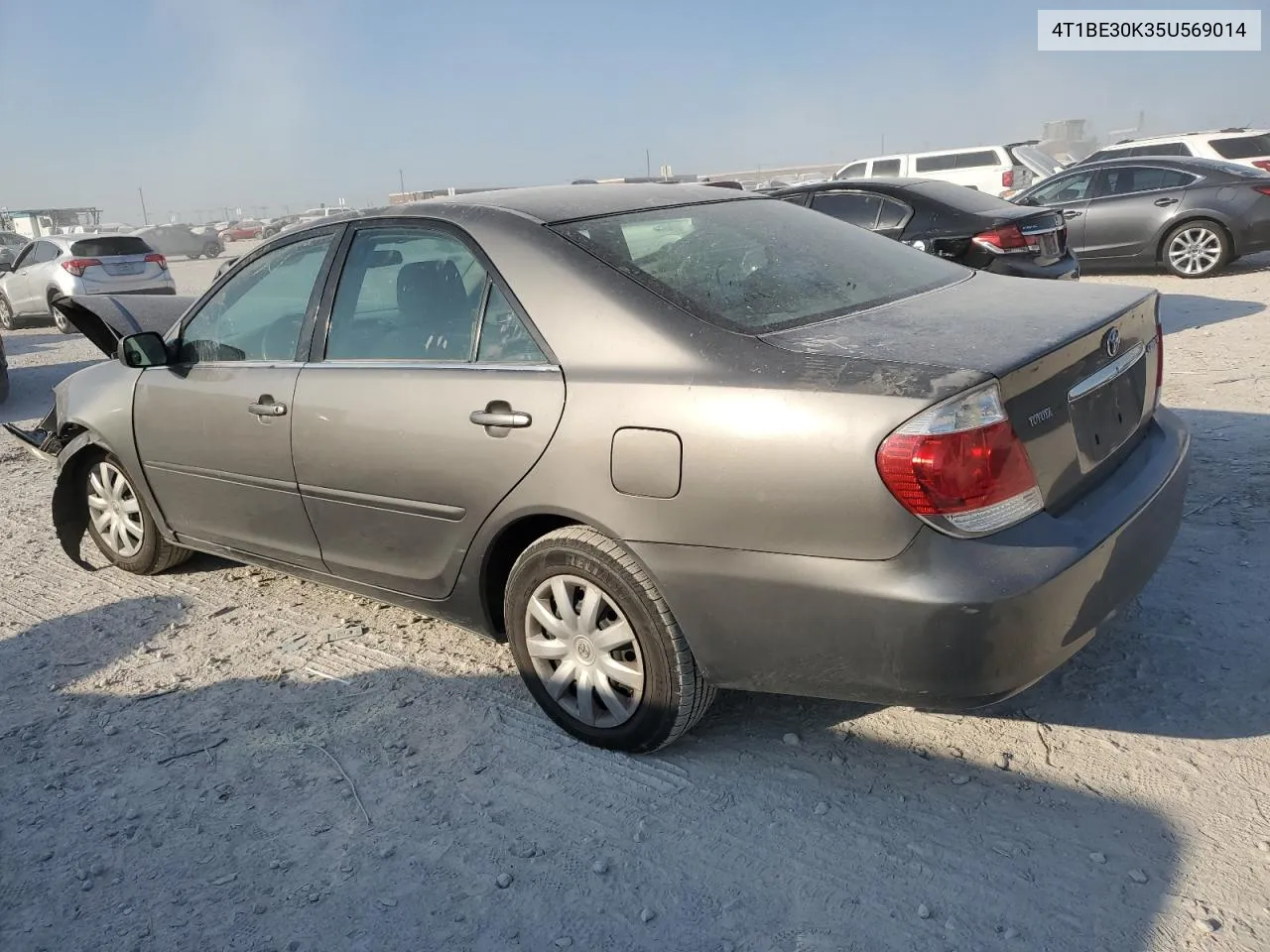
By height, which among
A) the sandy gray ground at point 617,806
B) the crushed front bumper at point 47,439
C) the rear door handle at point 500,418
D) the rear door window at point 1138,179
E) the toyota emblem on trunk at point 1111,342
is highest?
the rear door window at point 1138,179

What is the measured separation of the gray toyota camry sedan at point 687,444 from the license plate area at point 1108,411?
0.01 metres

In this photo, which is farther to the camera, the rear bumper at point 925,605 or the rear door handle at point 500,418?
the rear door handle at point 500,418

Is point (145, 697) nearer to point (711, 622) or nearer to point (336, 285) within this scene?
point (336, 285)

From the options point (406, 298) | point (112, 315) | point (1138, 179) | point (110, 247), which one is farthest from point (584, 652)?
point (110, 247)

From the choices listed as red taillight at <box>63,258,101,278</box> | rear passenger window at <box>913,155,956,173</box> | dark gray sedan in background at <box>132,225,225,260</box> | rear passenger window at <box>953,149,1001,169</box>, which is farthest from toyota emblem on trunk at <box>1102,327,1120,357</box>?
dark gray sedan in background at <box>132,225,225,260</box>

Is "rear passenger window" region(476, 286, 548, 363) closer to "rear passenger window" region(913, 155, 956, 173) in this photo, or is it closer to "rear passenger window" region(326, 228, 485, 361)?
"rear passenger window" region(326, 228, 485, 361)

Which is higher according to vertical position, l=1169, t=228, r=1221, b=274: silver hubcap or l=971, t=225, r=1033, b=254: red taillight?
l=971, t=225, r=1033, b=254: red taillight

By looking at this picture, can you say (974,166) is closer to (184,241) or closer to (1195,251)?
(1195,251)

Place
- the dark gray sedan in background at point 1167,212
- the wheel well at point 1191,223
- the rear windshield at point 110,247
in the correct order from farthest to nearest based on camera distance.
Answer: the rear windshield at point 110,247 < the wheel well at point 1191,223 < the dark gray sedan in background at point 1167,212

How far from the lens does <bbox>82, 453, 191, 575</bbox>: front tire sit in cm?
468

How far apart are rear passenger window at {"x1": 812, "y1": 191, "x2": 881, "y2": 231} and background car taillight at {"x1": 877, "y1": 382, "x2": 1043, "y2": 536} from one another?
6.26 meters

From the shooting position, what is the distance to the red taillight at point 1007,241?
755cm

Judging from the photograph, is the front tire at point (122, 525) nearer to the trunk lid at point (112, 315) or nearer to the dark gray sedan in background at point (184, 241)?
the trunk lid at point (112, 315)

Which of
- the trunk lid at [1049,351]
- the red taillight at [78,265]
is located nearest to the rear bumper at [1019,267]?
the trunk lid at [1049,351]
